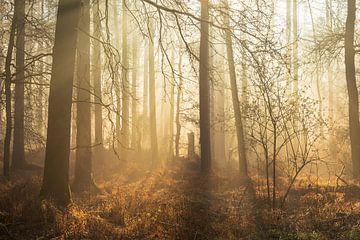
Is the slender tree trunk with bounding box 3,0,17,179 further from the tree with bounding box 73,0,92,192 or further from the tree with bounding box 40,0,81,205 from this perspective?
the tree with bounding box 40,0,81,205

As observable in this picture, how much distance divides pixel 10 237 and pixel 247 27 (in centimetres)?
552

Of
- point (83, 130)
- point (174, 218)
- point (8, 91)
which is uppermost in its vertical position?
point (8, 91)

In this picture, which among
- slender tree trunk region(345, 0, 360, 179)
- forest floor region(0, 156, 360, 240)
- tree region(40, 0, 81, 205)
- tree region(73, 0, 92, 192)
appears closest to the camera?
forest floor region(0, 156, 360, 240)

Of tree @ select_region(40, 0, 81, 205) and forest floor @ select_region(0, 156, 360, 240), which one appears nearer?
forest floor @ select_region(0, 156, 360, 240)

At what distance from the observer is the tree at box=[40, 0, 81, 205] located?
8.41 meters

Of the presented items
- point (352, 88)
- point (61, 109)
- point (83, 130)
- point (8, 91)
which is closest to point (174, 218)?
point (61, 109)

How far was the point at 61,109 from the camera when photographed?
332 inches

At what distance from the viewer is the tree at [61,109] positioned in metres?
8.41

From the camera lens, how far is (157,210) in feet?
27.3

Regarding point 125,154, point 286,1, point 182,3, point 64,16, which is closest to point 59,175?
point 64,16

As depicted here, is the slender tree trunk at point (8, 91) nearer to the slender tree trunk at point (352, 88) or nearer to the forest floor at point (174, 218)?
the forest floor at point (174, 218)

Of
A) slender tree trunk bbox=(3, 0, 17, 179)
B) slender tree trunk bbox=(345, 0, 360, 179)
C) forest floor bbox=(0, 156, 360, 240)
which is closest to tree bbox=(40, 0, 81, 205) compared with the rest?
forest floor bbox=(0, 156, 360, 240)

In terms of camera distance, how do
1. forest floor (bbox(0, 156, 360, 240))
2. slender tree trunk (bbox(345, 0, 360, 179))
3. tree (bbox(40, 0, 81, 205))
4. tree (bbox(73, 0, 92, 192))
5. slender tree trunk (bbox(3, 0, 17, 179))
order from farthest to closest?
1. slender tree trunk (bbox(345, 0, 360, 179))
2. tree (bbox(73, 0, 92, 192))
3. slender tree trunk (bbox(3, 0, 17, 179))
4. tree (bbox(40, 0, 81, 205))
5. forest floor (bbox(0, 156, 360, 240))

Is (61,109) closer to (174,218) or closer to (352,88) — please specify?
(174,218)
